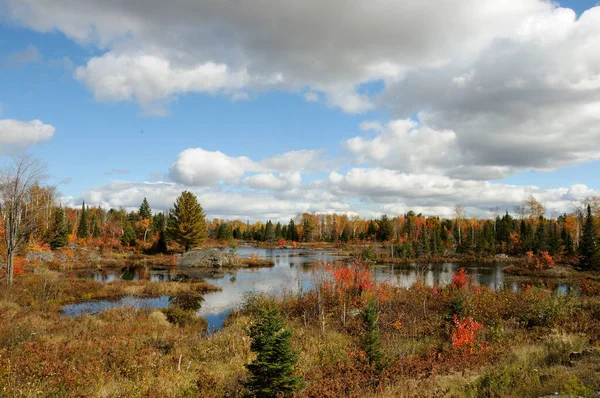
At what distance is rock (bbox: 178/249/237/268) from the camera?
5447 centimetres

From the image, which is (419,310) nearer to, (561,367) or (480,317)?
(480,317)

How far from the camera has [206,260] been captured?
5488 cm

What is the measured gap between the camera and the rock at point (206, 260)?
179 feet

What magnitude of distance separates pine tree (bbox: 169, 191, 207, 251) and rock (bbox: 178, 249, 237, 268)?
18.5 feet

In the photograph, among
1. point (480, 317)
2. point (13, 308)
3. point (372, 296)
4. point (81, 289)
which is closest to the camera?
point (480, 317)

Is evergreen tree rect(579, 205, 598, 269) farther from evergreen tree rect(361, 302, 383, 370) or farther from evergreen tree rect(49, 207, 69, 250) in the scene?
evergreen tree rect(49, 207, 69, 250)

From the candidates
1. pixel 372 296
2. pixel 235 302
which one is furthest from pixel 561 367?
pixel 235 302

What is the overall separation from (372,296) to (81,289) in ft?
82.2

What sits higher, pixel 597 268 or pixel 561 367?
pixel 561 367

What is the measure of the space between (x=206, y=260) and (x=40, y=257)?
73.1 ft

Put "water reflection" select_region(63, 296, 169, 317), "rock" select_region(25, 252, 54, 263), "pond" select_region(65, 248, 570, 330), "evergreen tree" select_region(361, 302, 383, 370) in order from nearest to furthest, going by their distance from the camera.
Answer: "evergreen tree" select_region(361, 302, 383, 370) < "water reflection" select_region(63, 296, 169, 317) < "pond" select_region(65, 248, 570, 330) < "rock" select_region(25, 252, 54, 263)

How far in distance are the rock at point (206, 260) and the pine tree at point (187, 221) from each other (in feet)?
18.5

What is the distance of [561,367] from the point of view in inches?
356

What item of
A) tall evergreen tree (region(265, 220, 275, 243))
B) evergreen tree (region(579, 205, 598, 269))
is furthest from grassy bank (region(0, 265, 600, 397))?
tall evergreen tree (region(265, 220, 275, 243))
